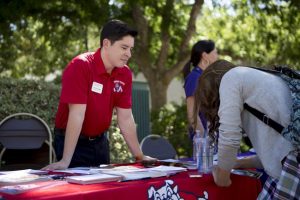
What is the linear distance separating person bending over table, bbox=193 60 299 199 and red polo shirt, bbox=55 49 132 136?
0.86m

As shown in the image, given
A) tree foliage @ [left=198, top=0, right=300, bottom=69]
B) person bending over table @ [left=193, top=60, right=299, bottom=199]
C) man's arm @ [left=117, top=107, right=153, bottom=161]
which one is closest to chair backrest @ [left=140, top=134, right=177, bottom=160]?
man's arm @ [left=117, top=107, right=153, bottom=161]

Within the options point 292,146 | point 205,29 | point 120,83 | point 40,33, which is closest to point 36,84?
point 120,83

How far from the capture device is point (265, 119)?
1.91 m

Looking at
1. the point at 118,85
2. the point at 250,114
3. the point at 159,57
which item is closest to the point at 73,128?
the point at 118,85

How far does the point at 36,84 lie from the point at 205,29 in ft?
27.1

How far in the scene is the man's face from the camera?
9.06 ft

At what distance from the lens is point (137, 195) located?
6.09 feet

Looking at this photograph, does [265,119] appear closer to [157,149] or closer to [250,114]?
A: [250,114]

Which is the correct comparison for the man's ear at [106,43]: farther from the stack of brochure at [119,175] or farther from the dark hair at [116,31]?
the stack of brochure at [119,175]

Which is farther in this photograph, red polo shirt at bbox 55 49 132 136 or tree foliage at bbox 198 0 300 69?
tree foliage at bbox 198 0 300 69

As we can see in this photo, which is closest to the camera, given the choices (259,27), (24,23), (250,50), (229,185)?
(229,185)

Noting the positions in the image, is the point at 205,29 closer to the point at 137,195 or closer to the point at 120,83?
the point at 120,83

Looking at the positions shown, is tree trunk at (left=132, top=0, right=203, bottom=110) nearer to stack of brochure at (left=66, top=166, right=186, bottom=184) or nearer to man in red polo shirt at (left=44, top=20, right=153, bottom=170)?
man in red polo shirt at (left=44, top=20, right=153, bottom=170)

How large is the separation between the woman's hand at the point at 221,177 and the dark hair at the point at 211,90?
223 millimetres
